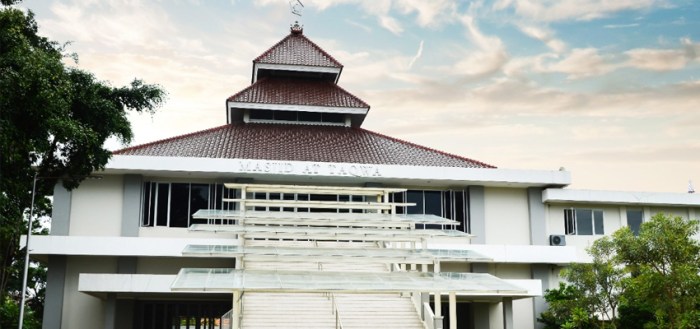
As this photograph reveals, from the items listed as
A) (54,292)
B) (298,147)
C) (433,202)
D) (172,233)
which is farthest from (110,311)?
(433,202)

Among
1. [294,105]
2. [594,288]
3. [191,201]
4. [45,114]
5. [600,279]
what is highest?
[294,105]

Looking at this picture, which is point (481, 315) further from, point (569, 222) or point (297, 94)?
point (297, 94)

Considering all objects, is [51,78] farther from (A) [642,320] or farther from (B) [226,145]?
(A) [642,320]

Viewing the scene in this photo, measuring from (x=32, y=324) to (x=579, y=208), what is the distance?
22.8 metres

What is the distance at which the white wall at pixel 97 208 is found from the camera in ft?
83.7

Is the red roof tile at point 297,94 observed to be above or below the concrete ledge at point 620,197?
above

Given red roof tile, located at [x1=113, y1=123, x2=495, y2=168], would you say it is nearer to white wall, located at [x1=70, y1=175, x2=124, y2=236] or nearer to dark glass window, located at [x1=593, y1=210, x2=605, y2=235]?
white wall, located at [x1=70, y1=175, x2=124, y2=236]

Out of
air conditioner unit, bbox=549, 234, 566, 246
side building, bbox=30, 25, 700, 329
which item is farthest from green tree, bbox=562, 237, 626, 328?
air conditioner unit, bbox=549, 234, 566, 246

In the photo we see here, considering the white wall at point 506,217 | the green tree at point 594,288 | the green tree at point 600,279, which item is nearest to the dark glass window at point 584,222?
the white wall at point 506,217

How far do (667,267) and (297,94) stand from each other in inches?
647

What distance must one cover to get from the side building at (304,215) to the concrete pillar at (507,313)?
48 millimetres

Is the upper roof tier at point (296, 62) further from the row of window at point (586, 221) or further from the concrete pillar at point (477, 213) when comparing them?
the row of window at point (586, 221)

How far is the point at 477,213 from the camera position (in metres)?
27.5

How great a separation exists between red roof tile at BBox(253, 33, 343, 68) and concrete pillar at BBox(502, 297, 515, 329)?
520 inches
